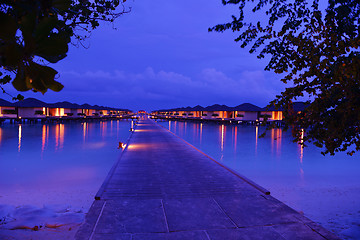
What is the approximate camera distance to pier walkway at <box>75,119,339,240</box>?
3957 mm

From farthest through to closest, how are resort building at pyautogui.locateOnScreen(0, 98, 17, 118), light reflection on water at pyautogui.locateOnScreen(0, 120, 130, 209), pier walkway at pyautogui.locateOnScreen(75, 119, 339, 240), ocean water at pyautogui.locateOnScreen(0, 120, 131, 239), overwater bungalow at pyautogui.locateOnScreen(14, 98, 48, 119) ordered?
overwater bungalow at pyautogui.locateOnScreen(14, 98, 48, 119) → resort building at pyautogui.locateOnScreen(0, 98, 17, 118) → light reflection on water at pyautogui.locateOnScreen(0, 120, 130, 209) → ocean water at pyautogui.locateOnScreen(0, 120, 131, 239) → pier walkway at pyautogui.locateOnScreen(75, 119, 339, 240)

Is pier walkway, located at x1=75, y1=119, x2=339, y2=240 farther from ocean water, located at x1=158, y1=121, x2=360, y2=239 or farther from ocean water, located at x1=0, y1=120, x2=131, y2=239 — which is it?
ocean water, located at x1=158, y1=121, x2=360, y2=239

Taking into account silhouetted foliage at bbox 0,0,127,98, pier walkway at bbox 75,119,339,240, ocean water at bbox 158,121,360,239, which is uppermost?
silhouetted foliage at bbox 0,0,127,98

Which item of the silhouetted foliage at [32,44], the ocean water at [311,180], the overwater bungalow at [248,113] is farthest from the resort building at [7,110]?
the silhouetted foliage at [32,44]

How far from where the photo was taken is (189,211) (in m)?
4.84

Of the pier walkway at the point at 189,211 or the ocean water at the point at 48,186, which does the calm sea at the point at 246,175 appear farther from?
the pier walkway at the point at 189,211

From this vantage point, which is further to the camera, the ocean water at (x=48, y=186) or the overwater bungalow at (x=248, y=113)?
the overwater bungalow at (x=248, y=113)

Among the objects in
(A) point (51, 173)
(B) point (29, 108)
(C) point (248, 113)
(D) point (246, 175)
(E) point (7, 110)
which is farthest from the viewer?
(C) point (248, 113)

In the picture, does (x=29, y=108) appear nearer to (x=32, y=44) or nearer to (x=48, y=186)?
(x=48, y=186)

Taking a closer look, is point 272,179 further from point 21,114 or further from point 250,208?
point 21,114

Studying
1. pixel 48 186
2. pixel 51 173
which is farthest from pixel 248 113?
pixel 48 186

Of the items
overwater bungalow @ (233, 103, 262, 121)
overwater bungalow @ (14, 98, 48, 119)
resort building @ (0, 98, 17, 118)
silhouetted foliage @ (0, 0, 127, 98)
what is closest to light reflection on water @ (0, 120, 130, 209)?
silhouetted foliage @ (0, 0, 127, 98)

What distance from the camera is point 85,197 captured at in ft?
26.1

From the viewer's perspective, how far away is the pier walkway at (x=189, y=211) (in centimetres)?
396
